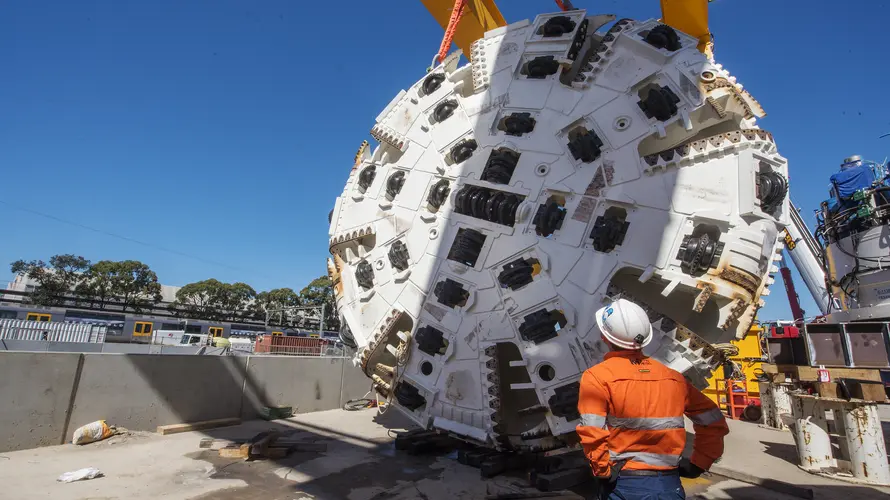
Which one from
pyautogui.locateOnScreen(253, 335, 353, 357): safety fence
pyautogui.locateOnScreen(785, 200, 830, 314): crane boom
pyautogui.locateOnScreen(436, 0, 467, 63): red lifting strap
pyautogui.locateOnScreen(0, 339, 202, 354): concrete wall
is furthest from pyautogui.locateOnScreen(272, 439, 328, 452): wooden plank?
pyautogui.locateOnScreen(785, 200, 830, 314): crane boom

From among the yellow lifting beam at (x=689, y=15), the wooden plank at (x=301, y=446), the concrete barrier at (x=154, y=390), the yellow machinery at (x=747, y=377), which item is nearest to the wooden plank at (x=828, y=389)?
the yellow lifting beam at (x=689, y=15)

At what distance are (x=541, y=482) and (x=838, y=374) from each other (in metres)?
5.85

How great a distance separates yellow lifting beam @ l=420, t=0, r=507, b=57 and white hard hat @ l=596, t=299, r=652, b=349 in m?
9.38

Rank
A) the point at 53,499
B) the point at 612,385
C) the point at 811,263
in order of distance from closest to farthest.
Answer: the point at 612,385 → the point at 53,499 → the point at 811,263

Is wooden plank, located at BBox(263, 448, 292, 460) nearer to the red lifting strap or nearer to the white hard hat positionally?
the white hard hat

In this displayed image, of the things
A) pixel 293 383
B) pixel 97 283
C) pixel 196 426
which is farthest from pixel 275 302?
pixel 196 426

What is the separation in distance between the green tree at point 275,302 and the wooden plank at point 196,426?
6517 centimetres

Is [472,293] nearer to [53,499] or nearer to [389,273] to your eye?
[389,273]

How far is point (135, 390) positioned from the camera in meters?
9.27

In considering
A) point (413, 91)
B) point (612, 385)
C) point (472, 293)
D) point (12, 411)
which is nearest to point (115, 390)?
point (12, 411)

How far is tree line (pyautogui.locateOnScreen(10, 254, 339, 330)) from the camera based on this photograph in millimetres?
58594

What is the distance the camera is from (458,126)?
7.36 m

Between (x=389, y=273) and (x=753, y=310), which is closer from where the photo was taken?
(x=753, y=310)

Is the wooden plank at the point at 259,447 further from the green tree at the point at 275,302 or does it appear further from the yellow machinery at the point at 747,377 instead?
the green tree at the point at 275,302
